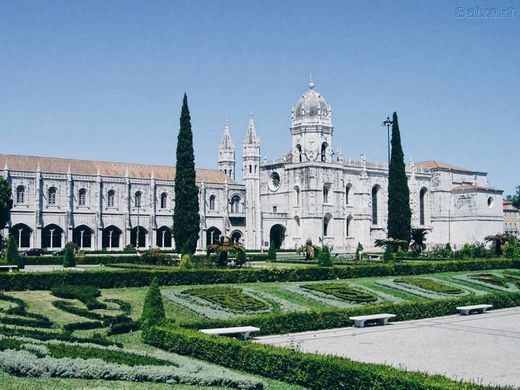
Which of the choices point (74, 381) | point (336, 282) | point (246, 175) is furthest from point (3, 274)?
point (246, 175)

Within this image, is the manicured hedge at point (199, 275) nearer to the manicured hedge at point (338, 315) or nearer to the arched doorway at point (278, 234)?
the manicured hedge at point (338, 315)

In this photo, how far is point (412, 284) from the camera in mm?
35688

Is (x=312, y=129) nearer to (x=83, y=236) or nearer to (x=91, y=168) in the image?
(x=91, y=168)

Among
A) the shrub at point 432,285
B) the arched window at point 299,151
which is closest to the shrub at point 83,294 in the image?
the shrub at point 432,285

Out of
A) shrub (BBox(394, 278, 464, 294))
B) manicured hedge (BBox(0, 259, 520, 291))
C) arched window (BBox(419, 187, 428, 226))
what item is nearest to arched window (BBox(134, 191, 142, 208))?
manicured hedge (BBox(0, 259, 520, 291))

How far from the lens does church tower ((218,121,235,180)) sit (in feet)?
284

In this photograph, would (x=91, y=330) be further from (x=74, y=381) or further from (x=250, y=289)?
(x=250, y=289)

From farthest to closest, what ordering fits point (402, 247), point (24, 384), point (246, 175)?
1. point (246, 175)
2. point (402, 247)
3. point (24, 384)

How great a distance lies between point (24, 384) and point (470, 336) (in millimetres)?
15652

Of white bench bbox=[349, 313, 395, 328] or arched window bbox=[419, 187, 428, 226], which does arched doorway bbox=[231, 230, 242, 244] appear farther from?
white bench bbox=[349, 313, 395, 328]

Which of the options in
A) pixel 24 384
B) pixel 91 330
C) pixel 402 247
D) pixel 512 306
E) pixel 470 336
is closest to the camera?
pixel 24 384

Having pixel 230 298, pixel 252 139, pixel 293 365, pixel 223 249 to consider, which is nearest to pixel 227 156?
pixel 252 139

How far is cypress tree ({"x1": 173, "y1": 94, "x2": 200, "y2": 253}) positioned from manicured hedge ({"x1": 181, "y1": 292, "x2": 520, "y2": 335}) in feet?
64.5

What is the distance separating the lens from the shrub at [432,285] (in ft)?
115
